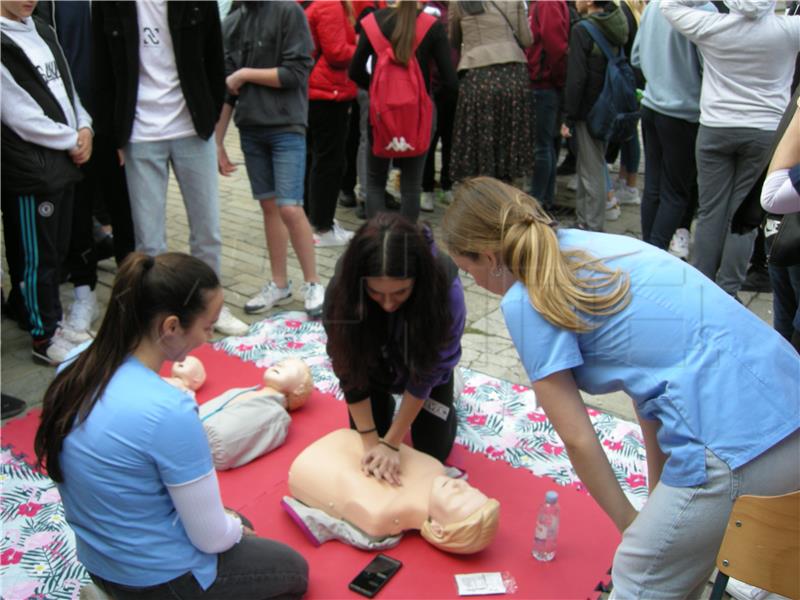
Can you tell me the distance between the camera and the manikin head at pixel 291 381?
2914 millimetres

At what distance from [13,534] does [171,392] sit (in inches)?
44.7

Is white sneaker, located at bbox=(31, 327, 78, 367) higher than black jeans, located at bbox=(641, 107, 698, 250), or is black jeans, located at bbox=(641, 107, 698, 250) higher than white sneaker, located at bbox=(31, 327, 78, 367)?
black jeans, located at bbox=(641, 107, 698, 250)

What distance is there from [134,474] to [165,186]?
2.17m

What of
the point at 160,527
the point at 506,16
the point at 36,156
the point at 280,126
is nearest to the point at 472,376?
the point at 280,126

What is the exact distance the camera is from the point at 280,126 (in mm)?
3580

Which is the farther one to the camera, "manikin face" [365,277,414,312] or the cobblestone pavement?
the cobblestone pavement

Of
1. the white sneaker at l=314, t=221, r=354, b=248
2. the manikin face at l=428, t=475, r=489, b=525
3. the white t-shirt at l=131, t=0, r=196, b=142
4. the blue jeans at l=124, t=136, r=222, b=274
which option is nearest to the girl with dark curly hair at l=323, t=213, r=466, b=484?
the manikin face at l=428, t=475, r=489, b=525

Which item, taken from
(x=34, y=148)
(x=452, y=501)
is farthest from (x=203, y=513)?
(x=34, y=148)

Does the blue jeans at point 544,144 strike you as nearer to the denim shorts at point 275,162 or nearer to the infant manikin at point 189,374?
the denim shorts at point 275,162

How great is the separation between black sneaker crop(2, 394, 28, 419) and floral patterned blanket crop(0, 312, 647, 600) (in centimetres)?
28

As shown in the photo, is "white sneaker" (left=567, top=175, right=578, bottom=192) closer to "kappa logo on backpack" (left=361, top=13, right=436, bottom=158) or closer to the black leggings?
"kappa logo on backpack" (left=361, top=13, right=436, bottom=158)

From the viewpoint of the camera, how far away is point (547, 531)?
2211 millimetres

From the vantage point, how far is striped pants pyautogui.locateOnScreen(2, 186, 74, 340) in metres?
3.08

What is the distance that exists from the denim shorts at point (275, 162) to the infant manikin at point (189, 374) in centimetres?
96
